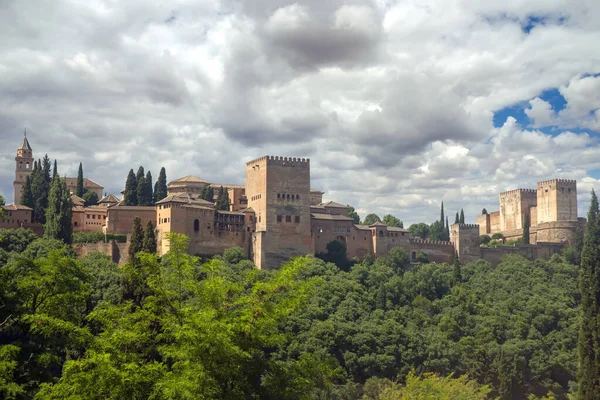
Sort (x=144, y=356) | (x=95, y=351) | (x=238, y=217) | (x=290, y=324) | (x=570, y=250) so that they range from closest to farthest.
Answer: (x=95, y=351), (x=144, y=356), (x=290, y=324), (x=238, y=217), (x=570, y=250)

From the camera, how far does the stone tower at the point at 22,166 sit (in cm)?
8100

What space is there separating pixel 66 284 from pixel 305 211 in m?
43.3

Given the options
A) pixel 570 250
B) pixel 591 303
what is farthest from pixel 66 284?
pixel 570 250

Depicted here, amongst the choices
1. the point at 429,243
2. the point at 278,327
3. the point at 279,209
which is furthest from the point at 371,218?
the point at 278,327

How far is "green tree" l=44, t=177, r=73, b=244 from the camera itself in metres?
54.2

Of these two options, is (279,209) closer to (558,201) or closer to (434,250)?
(434,250)

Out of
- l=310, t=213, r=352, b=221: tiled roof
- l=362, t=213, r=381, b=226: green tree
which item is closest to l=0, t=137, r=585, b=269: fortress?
l=310, t=213, r=352, b=221: tiled roof

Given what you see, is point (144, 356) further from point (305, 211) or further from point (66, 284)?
point (305, 211)

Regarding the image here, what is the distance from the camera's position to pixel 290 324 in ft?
152

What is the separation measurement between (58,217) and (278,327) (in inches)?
920

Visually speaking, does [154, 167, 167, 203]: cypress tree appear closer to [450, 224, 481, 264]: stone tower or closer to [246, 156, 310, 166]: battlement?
[246, 156, 310, 166]: battlement

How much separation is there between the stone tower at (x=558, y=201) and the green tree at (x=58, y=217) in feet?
179

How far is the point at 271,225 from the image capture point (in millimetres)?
60875

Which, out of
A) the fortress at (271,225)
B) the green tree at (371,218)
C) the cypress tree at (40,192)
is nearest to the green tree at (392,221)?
the green tree at (371,218)
